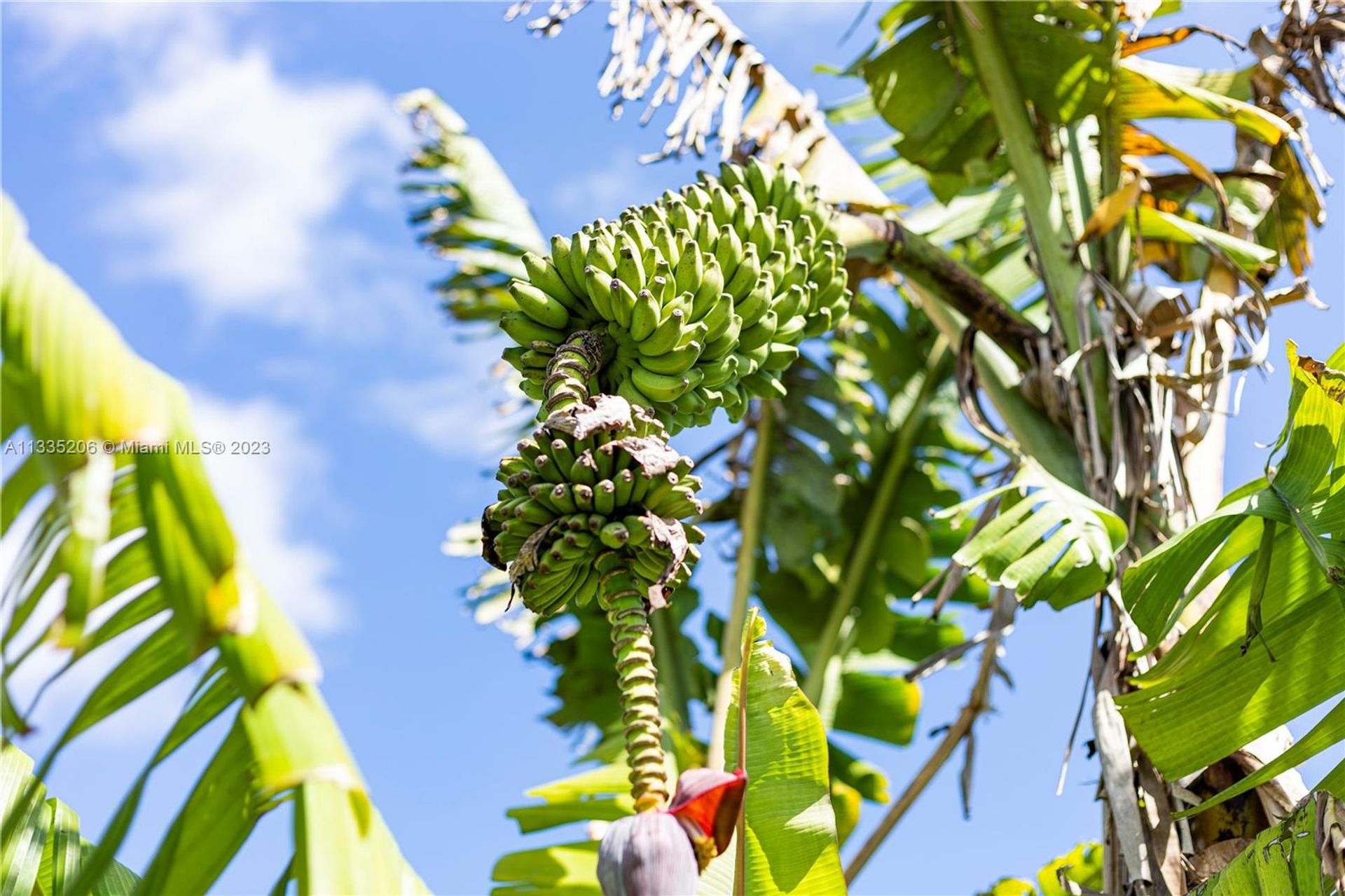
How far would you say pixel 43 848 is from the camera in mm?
1275

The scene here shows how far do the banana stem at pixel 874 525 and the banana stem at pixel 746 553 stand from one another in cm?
25

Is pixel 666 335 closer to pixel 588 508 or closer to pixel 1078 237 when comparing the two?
pixel 588 508

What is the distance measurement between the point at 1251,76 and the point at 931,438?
143 cm

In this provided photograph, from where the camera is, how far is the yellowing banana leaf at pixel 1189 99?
2.42 m

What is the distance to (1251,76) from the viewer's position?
262 cm

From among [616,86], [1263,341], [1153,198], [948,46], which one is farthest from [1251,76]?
[616,86]

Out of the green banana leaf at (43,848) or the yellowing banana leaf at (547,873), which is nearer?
the green banana leaf at (43,848)

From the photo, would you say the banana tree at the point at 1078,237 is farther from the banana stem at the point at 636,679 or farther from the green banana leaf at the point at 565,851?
the banana stem at the point at 636,679

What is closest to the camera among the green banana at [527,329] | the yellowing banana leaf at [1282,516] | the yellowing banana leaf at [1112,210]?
the green banana at [527,329]

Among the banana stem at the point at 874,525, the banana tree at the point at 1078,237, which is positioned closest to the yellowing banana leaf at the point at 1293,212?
the banana tree at the point at 1078,237

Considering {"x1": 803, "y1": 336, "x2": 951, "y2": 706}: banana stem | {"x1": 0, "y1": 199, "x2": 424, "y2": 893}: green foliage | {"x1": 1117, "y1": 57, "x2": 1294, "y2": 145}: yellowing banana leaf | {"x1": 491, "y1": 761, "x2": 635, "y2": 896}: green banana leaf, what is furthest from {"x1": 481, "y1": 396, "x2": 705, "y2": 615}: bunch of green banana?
{"x1": 803, "y1": 336, "x2": 951, "y2": 706}: banana stem

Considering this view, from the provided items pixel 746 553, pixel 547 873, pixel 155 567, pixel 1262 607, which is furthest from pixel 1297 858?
pixel 746 553

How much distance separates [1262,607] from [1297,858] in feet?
1.35

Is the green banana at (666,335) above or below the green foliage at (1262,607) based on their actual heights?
above
